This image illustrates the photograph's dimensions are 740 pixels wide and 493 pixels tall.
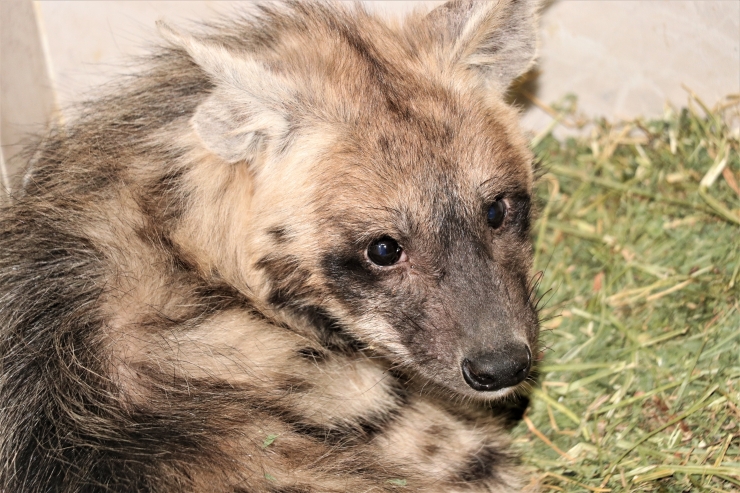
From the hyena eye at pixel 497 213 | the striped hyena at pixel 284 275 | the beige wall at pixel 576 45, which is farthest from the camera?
the beige wall at pixel 576 45

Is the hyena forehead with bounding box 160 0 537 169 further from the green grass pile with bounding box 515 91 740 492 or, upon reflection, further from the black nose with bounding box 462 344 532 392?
the black nose with bounding box 462 344 532 392

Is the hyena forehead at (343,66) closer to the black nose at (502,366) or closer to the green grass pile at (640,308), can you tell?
the green grass pile at (640,308)

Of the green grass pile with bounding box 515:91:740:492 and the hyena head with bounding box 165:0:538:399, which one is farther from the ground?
the hyena head with bounding box 165:0:538:399

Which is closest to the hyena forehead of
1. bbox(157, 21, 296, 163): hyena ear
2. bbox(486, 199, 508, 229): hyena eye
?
bbox(157, 21, 296, 163): hyena ear

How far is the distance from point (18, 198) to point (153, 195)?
0.64 meters

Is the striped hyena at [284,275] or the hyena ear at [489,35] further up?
the hyena ear at [489,35]

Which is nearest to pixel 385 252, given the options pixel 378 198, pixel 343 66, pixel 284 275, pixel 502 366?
pixel 378 198

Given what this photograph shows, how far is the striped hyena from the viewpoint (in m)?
2.89

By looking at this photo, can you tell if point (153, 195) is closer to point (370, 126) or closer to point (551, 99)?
point (370, 126)

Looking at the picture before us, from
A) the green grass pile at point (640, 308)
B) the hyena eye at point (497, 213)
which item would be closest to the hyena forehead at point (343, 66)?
the hyena eye at point (497, 213)

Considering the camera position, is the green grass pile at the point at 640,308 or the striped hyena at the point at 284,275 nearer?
the striped hyena at the point at 284,275

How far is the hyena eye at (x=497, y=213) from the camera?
10.6ft

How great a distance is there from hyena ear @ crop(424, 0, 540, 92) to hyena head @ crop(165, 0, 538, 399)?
0.6 inches

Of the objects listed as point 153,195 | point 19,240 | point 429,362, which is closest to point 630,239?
point 429,362
